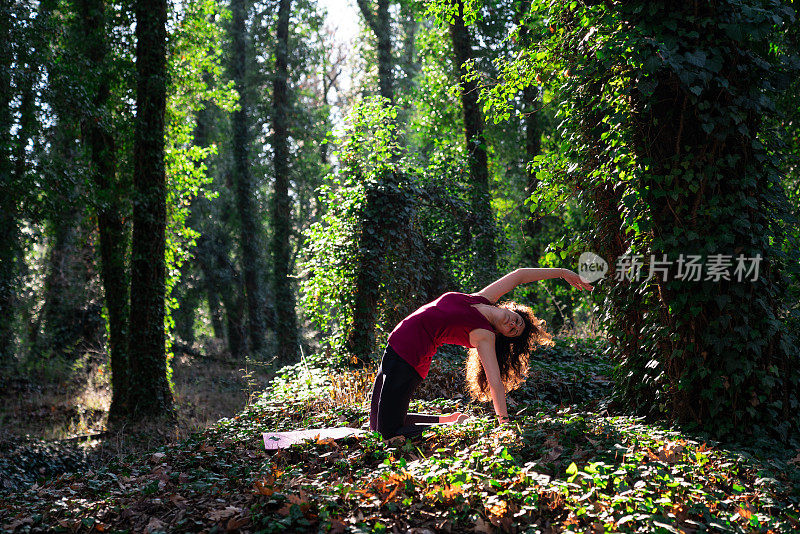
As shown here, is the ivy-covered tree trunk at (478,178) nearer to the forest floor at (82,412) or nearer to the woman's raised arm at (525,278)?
the forest floor at (82,412)

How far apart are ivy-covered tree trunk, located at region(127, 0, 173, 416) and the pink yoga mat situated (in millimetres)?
5753

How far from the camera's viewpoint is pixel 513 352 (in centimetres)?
607

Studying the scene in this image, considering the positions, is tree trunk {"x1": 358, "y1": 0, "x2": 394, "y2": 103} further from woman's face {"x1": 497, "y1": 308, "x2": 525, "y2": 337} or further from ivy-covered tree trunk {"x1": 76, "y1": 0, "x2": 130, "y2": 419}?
woman's face {"x1": 497, "y1": 308, "x2": 525, "y2": 337}

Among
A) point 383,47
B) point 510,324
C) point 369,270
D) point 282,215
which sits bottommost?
point 510,324

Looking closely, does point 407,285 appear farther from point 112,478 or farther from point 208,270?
point 208,270

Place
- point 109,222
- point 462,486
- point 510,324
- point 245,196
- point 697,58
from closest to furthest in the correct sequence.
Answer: point 462,486
point 697,58
point 510,324
point 109,222
point 245,196

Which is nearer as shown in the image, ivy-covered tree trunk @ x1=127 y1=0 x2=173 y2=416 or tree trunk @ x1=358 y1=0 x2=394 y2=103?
ivy-covered tree trunk @ x1=127 y1=0 x2=173 y2=416

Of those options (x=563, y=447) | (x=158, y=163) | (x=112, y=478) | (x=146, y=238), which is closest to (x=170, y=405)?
(x=146, y=238)

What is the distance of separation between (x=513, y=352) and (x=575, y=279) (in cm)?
98

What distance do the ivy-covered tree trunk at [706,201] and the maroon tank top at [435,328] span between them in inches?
67.4

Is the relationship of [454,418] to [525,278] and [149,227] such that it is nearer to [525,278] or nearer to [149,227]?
[525,278]

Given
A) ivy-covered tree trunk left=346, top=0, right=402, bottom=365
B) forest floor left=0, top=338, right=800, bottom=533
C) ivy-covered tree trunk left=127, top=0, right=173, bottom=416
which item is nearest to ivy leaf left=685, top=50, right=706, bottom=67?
forest floor left=0, top=338, right=800, bottom=533

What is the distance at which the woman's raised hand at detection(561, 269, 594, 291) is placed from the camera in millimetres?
5859

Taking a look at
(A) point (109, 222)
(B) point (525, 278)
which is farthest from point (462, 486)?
(A) point (109, 222)
